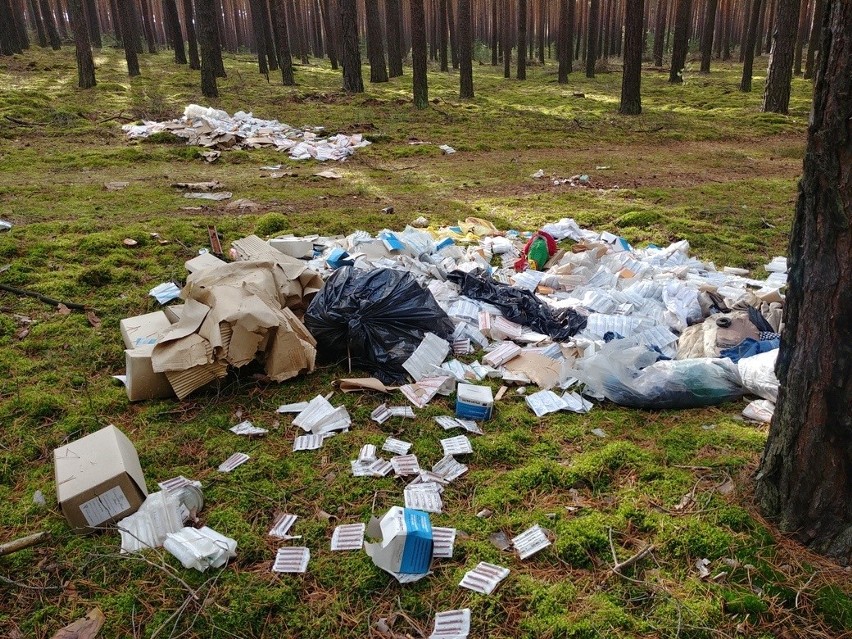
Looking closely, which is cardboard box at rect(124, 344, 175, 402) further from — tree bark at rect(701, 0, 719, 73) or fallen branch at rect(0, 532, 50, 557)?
tree bark at rect(701, 0, 719, 73)

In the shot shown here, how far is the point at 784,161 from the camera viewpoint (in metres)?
10.4

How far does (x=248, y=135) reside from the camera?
11461 millimetres

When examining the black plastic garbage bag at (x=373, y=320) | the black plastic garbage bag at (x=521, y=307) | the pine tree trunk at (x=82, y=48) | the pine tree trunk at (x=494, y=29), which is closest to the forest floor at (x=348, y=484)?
the black plastic garbage bag at (x=373, y=320)

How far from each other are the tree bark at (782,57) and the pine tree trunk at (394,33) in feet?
37.9

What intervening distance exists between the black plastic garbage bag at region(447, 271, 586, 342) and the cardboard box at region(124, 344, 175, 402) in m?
2.43

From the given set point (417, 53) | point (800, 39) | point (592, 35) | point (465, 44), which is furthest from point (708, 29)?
point (417, 53)

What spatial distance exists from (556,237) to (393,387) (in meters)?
3.31

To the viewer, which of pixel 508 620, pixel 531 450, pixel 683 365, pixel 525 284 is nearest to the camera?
pixel 508 620

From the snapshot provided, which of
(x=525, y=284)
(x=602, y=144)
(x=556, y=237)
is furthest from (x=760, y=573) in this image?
(x=602, y=144)

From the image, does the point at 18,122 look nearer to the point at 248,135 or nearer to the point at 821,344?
the point at 248,135

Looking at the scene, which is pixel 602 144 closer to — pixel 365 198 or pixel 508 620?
pixel 365 198

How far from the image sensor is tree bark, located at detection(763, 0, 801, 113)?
13.0m

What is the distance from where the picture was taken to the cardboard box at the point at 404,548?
7.48 feet

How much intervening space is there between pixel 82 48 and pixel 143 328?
51.7 feet
